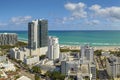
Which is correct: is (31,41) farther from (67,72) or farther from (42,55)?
(67,72)

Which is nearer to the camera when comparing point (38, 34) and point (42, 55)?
point (42, 55)

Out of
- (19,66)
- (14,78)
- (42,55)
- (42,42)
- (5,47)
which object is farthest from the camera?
(5,47)

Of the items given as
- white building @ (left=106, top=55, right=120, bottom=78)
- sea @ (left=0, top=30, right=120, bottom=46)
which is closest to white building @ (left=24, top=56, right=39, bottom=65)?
white building @ (left=106, top=55, right=120, bottom=78)

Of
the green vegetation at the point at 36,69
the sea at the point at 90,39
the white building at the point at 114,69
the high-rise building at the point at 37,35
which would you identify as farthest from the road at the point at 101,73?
the sea at the point at 90,39

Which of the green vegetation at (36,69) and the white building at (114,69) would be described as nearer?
the white building at (114,69)

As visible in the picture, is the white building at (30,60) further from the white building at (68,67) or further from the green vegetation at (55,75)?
the white building at (68,67)

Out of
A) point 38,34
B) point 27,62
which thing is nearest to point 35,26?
point 38,34

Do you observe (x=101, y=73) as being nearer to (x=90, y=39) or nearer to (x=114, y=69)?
(x=114, y=69)

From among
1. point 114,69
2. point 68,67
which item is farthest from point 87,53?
point 114,69
